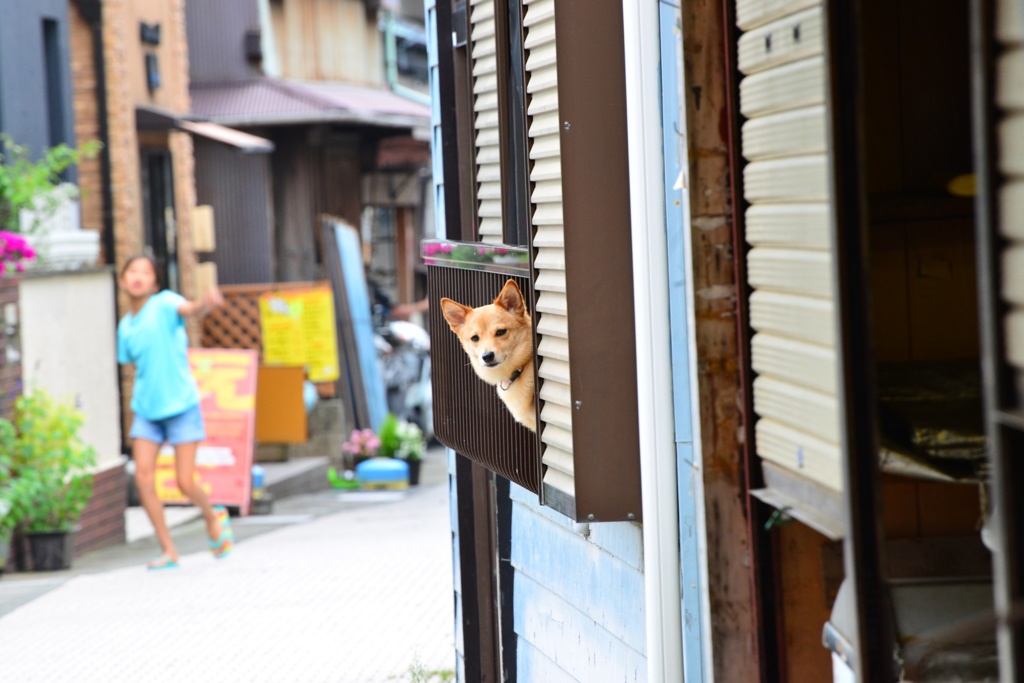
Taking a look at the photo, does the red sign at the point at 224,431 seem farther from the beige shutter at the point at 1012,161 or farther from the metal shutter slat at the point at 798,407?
the beige shutter at the point at 1012,161

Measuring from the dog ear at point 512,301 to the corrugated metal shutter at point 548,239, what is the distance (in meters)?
0.22

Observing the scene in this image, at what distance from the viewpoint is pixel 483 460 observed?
465 cm

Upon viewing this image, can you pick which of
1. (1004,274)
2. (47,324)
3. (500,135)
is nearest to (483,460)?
(500,135)

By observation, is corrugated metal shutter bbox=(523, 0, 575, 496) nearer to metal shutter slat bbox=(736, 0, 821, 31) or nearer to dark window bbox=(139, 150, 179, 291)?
metal shutter slat bbox=(736, 0, 821, 31)

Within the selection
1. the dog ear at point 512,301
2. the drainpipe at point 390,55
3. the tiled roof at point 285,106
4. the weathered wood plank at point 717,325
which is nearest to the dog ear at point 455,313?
the dog ear at point 512,301

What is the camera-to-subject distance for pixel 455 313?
4.52m

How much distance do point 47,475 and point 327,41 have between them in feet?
43.5

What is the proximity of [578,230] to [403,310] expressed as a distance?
17.1 meters

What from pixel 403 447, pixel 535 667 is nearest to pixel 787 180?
pixel 535 667

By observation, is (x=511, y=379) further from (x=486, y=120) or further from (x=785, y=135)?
(x=785, y=135)

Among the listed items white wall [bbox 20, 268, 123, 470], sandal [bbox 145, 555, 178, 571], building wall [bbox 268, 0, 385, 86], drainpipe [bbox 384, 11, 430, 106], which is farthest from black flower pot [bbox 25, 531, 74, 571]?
drainpipe [bbox 384, 11, 430, 106]

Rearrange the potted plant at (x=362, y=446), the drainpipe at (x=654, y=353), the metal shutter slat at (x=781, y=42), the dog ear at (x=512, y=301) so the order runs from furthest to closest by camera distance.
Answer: the potted plant at (x=362, y=446) → the dog ear at (x=512, y=301) → the drainpipe at (x=654, y=353) → the metal shutter slat at (x=781, y=42)

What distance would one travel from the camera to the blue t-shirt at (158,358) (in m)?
9.25

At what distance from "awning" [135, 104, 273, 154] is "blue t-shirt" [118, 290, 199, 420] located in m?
6.55
